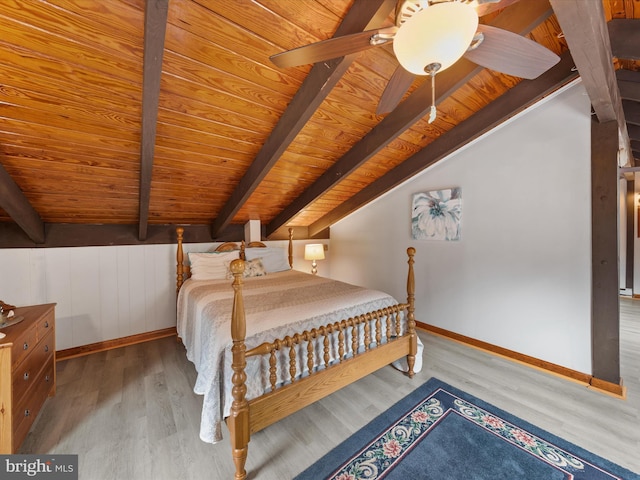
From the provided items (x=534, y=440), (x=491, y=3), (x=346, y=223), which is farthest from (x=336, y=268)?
(x=491, y=3)

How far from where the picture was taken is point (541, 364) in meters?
2.58

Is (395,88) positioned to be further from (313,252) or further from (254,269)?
(313,252)

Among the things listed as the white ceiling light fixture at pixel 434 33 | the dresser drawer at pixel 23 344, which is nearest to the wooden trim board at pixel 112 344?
the dresser drawer at pixel 23 344

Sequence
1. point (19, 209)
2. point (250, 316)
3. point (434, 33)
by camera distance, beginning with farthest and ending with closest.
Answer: point (19, 209), point (250, 316), point (434, 33)

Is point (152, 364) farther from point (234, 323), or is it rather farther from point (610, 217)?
point (610, 217)

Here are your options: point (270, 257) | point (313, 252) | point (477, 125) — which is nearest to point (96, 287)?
point (270, 257)

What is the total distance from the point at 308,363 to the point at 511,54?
2.01 meters

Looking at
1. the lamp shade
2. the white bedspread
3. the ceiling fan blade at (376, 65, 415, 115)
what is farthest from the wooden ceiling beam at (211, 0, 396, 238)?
the lamp shade

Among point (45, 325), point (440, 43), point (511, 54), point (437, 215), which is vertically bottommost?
point (45, 325)

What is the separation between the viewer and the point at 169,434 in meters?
1.77

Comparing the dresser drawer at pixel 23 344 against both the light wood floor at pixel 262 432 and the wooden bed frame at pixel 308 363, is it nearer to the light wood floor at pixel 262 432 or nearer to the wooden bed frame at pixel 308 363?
the light wood floor at pixel 262 432

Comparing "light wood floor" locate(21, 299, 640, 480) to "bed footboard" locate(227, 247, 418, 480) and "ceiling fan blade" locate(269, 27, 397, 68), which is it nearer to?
"bed footboard" locate(227, 247, 418, 480)

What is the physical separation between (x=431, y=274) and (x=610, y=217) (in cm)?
172

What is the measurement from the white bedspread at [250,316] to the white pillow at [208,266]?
16 cm
